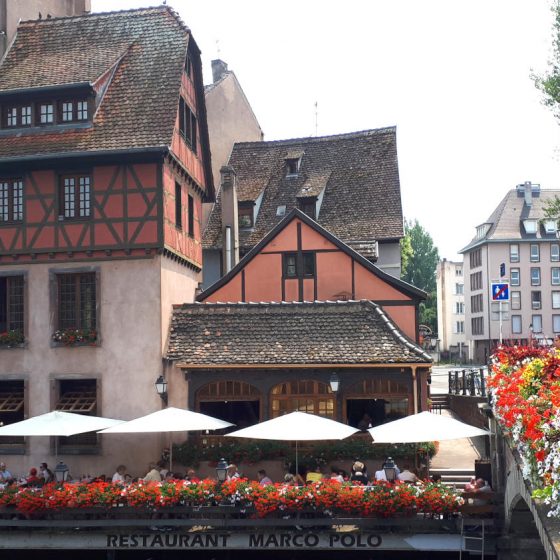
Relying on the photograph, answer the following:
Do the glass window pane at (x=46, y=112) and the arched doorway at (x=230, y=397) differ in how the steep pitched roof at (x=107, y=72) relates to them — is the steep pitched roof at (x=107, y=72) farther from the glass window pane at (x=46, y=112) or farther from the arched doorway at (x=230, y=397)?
the arched doorway at (x=230, y=397)

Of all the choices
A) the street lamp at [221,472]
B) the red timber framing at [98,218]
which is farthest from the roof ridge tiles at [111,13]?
the street lamp at [221,472]

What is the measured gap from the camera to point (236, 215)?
33969 mm

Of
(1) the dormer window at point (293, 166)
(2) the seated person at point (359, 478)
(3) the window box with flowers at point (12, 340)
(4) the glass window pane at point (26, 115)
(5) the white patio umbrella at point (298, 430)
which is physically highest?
(1) the dormer window at point (293, 166)

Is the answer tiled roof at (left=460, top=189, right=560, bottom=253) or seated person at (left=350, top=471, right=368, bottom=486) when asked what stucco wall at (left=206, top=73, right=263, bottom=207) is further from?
tiled roof at (left=460, top=189, right=560, bottom=253)

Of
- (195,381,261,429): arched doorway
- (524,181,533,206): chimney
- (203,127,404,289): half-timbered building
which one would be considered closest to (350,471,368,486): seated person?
(195,381,261,429): arched doorway

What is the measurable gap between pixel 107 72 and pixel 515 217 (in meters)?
57.9

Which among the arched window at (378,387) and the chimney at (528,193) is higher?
the chimney at (528,193)

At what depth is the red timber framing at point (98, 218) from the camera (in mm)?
22953

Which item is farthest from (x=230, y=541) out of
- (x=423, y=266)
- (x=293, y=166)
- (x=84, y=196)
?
(x=423, y=266)

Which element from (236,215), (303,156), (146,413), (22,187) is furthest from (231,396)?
(303,156)

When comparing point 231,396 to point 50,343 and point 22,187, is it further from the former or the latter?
point 22,187

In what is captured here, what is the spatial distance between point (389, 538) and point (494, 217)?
64.2m

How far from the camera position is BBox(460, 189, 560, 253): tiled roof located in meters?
75.3

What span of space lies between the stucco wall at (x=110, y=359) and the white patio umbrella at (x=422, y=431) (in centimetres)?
735
